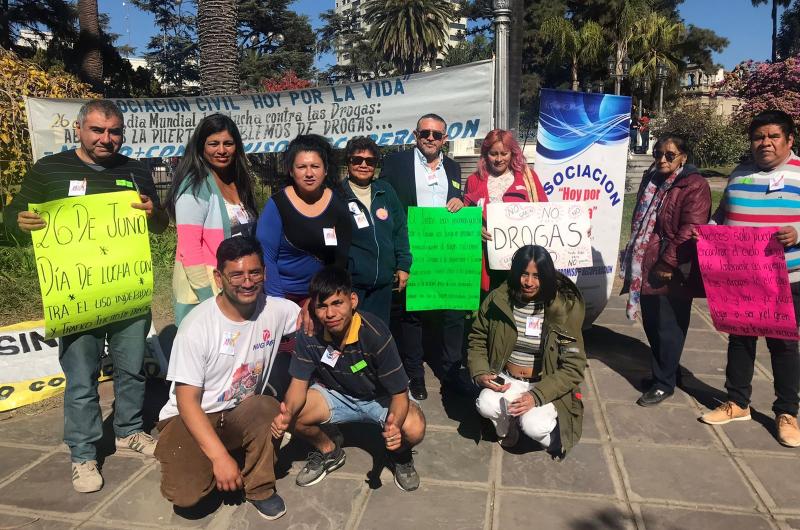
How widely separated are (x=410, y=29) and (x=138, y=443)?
170 feet

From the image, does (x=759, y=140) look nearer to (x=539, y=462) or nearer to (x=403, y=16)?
(x=539, y=462)

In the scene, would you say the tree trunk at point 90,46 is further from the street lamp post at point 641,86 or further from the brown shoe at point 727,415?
the street lamp post at point 641,86

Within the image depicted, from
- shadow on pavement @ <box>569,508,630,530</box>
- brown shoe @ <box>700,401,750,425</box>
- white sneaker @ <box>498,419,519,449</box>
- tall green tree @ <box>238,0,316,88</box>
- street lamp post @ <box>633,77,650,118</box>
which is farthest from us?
tall green tree @ <box>238,0,316,88</box>

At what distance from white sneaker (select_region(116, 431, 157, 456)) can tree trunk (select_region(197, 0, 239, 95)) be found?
5.70 meters

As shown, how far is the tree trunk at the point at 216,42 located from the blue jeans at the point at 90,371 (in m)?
5.50

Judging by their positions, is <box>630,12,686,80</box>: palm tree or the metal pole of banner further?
<box>630,12,686,80</box>: palm tree

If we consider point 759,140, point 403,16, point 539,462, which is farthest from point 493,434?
point 403,16

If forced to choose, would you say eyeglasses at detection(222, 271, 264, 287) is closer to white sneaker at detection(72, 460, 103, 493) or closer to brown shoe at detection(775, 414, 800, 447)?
white sneaker at detection(72, 460, 103, 493)

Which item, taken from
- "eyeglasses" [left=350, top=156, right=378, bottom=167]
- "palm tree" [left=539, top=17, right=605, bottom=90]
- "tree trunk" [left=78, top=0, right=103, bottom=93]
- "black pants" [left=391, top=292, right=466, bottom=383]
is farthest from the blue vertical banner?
"palm tree" [left=539, top=17, right=605, bottom=90]

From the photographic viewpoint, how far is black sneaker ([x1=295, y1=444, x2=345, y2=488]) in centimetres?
295

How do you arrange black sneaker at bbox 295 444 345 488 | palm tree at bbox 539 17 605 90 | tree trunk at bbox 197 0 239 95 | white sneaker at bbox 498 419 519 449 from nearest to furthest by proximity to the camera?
1. black sneaker at bbox 295 444 345 488
2. white sneaker at bbox 498 419 519 449
3. tree trunk at bbox 197 0 239 95
4. palm tree at bbox 539 17 605 90

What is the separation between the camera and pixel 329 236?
3.07m

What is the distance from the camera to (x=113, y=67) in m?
19.1

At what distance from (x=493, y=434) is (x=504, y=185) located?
5.52 ft
